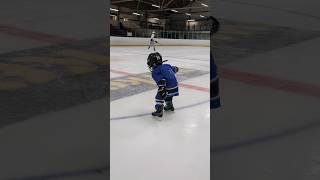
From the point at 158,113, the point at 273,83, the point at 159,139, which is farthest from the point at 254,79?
the point at 158,113

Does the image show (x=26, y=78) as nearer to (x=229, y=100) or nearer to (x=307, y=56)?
(x=229, y=100)

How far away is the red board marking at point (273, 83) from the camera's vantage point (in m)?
0.61

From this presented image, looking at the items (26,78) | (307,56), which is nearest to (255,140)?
(307,56)

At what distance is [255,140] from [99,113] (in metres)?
0.30

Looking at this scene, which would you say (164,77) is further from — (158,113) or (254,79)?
(254,79)

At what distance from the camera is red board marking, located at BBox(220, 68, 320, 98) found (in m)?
0.61

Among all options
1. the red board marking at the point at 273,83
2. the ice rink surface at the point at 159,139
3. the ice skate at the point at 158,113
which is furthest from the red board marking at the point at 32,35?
the ice skate at the point at 158,113

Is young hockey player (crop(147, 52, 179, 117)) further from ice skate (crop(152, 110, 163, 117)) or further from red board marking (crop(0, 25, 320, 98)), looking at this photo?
red board marking (crop(0, 25, 320, 98))

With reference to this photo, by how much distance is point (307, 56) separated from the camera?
61 cm

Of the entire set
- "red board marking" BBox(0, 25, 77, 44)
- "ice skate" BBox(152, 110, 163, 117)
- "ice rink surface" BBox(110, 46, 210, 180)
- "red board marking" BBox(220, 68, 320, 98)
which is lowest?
"ice rink surface" BBox(110, 46, 210, 180)

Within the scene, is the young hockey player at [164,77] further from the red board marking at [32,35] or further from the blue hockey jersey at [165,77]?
the red board marking at [32,35]

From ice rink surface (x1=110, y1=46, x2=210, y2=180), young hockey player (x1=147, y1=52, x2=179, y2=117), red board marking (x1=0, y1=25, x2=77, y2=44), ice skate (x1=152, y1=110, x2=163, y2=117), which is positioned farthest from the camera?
young hockey player (x1=147, y1=52, x2=179, y2=117)

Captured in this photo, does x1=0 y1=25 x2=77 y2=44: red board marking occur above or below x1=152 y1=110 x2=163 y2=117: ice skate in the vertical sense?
above

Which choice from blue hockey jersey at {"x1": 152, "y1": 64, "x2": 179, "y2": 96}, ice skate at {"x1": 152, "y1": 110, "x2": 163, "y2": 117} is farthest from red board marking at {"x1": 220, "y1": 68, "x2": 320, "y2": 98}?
blue hockey jersey at {"x1": 152, "y1": 64, "x2": 179, "y2": 96}
